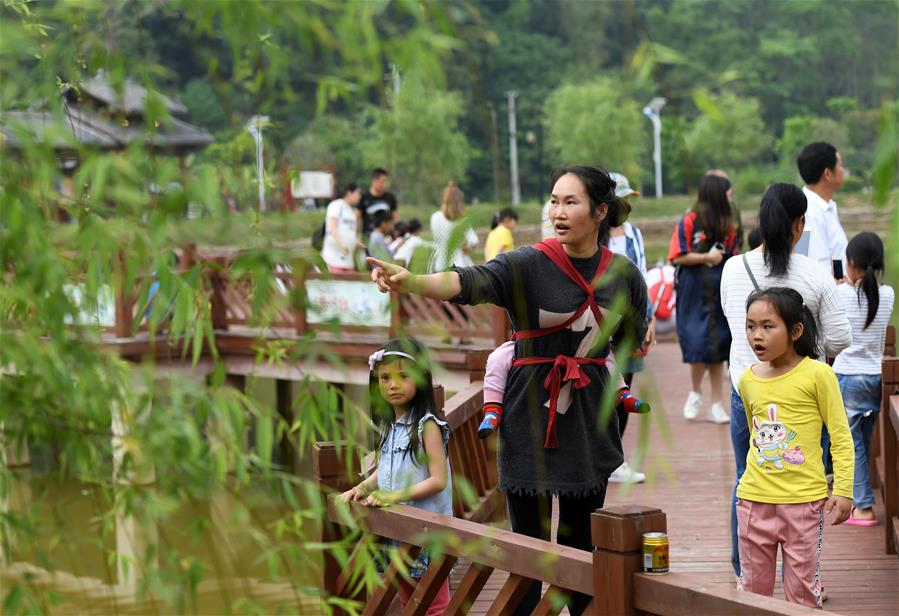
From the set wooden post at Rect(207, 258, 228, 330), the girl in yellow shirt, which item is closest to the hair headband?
the girl in yellow shirt

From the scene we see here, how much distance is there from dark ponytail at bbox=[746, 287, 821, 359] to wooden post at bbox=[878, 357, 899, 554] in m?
1.25

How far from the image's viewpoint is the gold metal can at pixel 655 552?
2.29 meters

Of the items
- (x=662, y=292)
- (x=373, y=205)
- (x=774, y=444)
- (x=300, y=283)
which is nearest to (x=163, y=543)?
(x=300, y=283)

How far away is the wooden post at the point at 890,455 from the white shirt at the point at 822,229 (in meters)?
0.45

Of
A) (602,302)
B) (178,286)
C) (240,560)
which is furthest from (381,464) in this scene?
(178,286)

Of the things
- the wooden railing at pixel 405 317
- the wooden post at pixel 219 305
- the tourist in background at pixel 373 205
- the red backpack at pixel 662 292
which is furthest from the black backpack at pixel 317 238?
the wooden post at pixel 219 305

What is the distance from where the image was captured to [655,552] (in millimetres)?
2303

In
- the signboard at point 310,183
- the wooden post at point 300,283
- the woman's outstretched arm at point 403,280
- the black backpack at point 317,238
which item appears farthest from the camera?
the woman's outstretched arm at point 403,280

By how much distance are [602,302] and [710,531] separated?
8.60 feet

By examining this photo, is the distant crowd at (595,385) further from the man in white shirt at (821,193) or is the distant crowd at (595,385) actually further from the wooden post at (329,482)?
the man in white shirt at (821,193)

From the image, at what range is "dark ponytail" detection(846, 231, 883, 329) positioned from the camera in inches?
179

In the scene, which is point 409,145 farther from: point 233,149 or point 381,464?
point 381,464

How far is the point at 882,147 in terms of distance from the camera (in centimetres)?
129

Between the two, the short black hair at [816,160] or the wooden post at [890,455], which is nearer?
the wooden post at [890,455]
